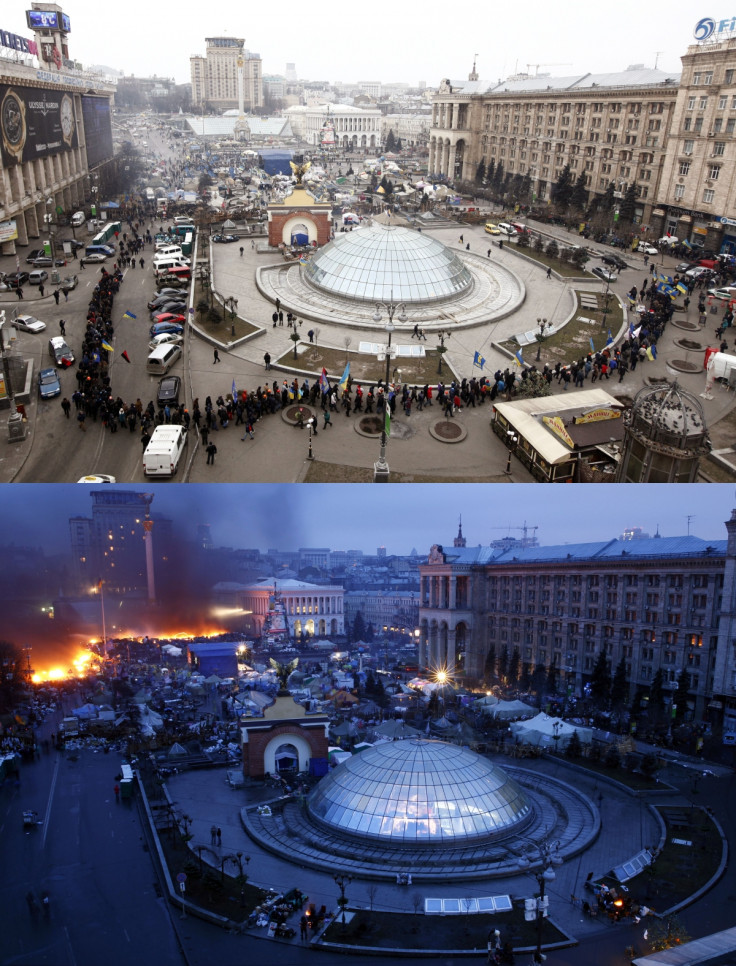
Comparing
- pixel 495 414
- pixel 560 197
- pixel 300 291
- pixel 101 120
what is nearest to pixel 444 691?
pixel 495 414

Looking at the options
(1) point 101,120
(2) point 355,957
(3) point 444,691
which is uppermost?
(1) point 101,120

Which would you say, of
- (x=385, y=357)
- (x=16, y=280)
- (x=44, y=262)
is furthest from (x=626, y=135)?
Result: (x=16, y=280)

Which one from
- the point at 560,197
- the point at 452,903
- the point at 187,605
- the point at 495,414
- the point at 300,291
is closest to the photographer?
the point at 452,903

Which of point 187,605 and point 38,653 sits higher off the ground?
point 187,605

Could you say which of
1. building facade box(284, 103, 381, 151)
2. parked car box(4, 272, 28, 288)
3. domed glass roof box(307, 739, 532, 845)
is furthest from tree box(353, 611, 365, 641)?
building facade box(284, 103, 381, 151)

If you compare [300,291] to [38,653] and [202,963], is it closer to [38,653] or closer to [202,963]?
[38,653]

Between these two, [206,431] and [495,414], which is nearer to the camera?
[206,431]

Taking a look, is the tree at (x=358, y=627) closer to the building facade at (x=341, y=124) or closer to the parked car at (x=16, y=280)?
the parked car at (x=16, y=280)

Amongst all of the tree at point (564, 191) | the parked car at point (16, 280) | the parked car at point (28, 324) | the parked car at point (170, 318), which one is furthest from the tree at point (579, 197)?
the parked car at point (28, 324)
